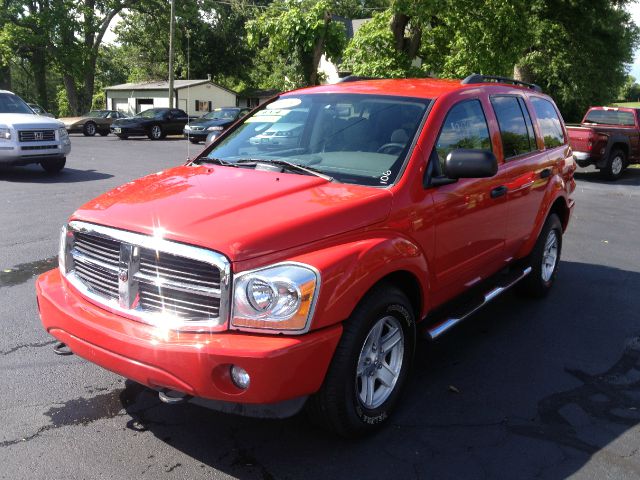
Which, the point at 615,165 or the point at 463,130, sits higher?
the point at 463,130

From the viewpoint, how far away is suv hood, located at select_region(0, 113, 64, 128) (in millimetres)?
12328

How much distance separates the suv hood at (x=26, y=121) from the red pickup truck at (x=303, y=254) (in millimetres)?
9496

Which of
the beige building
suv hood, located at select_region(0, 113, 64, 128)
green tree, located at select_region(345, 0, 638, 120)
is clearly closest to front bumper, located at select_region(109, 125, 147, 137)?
green tree, located at select_region(345, 0, 638, 120)

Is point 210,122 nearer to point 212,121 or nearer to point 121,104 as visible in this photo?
point 212,121

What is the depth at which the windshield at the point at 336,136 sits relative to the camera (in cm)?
374

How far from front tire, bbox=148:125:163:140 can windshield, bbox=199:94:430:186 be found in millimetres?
24126

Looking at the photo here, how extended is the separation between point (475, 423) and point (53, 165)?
486 inches

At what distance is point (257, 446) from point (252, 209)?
1260mm

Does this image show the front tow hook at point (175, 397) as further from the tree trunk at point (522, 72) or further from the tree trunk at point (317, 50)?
the tree trunk at point (522, 72)

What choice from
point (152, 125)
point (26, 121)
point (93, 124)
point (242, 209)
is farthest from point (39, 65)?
point (242, 209)

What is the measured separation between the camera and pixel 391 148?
150 inches

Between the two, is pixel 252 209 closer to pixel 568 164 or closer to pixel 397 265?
pixel 397 265

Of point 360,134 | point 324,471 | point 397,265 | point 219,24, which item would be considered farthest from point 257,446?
point 219,24

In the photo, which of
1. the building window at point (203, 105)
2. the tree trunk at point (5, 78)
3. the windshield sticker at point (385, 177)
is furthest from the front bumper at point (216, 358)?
the tree trunk at point (5, 78)
